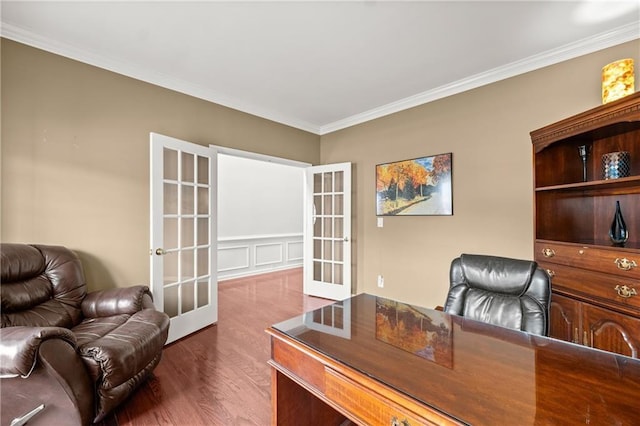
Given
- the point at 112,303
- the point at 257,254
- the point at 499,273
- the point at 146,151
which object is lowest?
the point at 257,254

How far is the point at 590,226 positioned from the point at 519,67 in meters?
1.53

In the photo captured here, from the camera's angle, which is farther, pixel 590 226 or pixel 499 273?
pixel 590 226

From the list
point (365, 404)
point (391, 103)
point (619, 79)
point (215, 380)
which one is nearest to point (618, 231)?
point (619, 79)

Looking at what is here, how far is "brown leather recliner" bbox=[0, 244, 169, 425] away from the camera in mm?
1431

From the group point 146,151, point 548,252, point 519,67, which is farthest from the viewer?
point 146,151

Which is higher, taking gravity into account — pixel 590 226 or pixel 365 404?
pixel 590 226

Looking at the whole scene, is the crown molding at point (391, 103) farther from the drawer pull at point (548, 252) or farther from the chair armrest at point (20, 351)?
the chair armrest at point (20, 351)

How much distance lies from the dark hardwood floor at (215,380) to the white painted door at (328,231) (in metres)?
0.80

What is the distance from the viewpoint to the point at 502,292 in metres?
1.53

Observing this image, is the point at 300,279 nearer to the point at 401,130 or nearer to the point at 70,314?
the point at 401,130

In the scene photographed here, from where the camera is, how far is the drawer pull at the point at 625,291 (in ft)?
5.35

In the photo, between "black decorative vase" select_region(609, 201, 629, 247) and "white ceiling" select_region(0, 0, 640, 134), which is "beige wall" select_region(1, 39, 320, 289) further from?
"black decorative vase" select_region(609, 201, 629, 247)

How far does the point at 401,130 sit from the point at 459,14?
162cm

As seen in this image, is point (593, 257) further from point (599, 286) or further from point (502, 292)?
point (502, 292)
